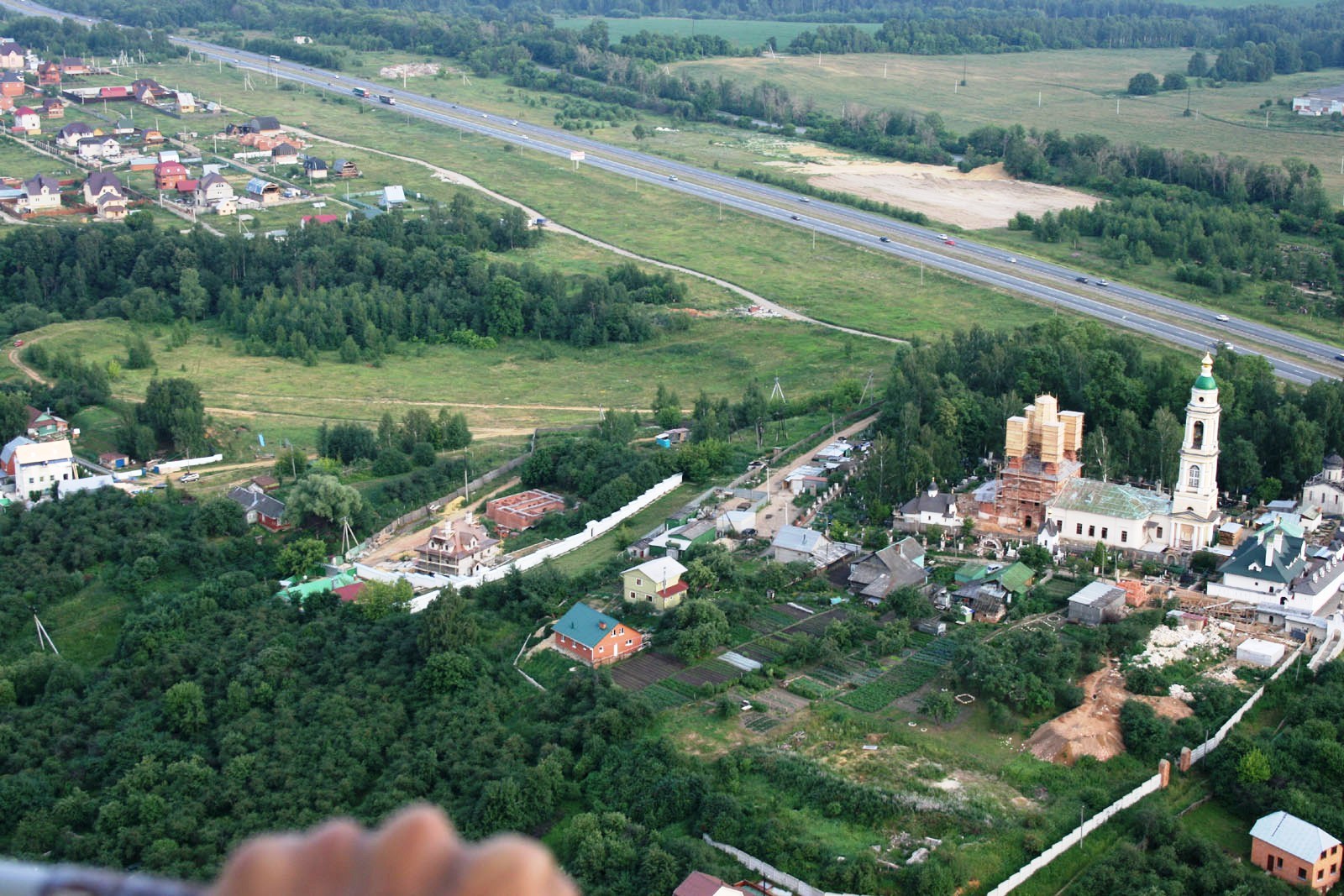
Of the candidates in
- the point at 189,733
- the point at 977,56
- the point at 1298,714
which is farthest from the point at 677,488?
the point at 977,56

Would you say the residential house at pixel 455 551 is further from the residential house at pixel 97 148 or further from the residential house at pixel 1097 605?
the residential house at pixel 97 148

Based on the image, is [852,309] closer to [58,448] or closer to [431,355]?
[431,355]

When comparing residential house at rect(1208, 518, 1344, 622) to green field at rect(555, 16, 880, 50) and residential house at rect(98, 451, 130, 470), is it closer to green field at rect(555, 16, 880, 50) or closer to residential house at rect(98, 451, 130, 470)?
residential house at rect(98, 451, 130, 470)

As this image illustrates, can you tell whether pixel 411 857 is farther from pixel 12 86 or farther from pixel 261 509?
pixel 12 86

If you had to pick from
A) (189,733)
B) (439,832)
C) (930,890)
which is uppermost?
(439,832)

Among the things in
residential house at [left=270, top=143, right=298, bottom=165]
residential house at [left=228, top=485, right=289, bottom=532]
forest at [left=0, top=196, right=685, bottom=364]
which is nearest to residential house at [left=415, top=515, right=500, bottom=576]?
residential house at [left=228, top=485, right=289, bottom=532]
